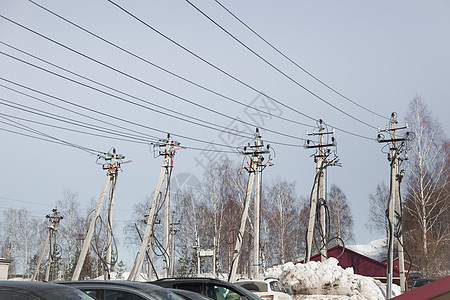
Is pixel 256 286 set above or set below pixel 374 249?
below

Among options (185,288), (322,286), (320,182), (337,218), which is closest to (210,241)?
(337,218)

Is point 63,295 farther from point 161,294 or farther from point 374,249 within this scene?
point 374,249

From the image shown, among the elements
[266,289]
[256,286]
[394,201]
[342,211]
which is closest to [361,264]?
[394,201]

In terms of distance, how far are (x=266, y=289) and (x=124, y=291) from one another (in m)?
8.77

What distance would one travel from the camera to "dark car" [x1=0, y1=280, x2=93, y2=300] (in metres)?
6.00

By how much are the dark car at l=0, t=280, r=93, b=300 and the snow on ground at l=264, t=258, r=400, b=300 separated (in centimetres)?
1980

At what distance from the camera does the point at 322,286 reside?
25.8 meters

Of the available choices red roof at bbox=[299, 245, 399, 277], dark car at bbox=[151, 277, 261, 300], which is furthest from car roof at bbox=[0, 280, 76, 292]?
red roof at bbox=[299, 245, 399, 277]

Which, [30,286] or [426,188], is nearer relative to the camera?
[30,286]

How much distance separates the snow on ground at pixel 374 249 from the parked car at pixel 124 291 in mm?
63332

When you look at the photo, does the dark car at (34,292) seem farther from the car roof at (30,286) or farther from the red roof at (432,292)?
the red roof at (432,292)

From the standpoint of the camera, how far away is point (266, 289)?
1745 cm

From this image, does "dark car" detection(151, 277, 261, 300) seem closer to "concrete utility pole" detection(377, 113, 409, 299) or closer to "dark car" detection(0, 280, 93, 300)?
"dark car" detection(0, 280, 93, 300)

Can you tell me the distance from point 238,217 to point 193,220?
5.00 meters
